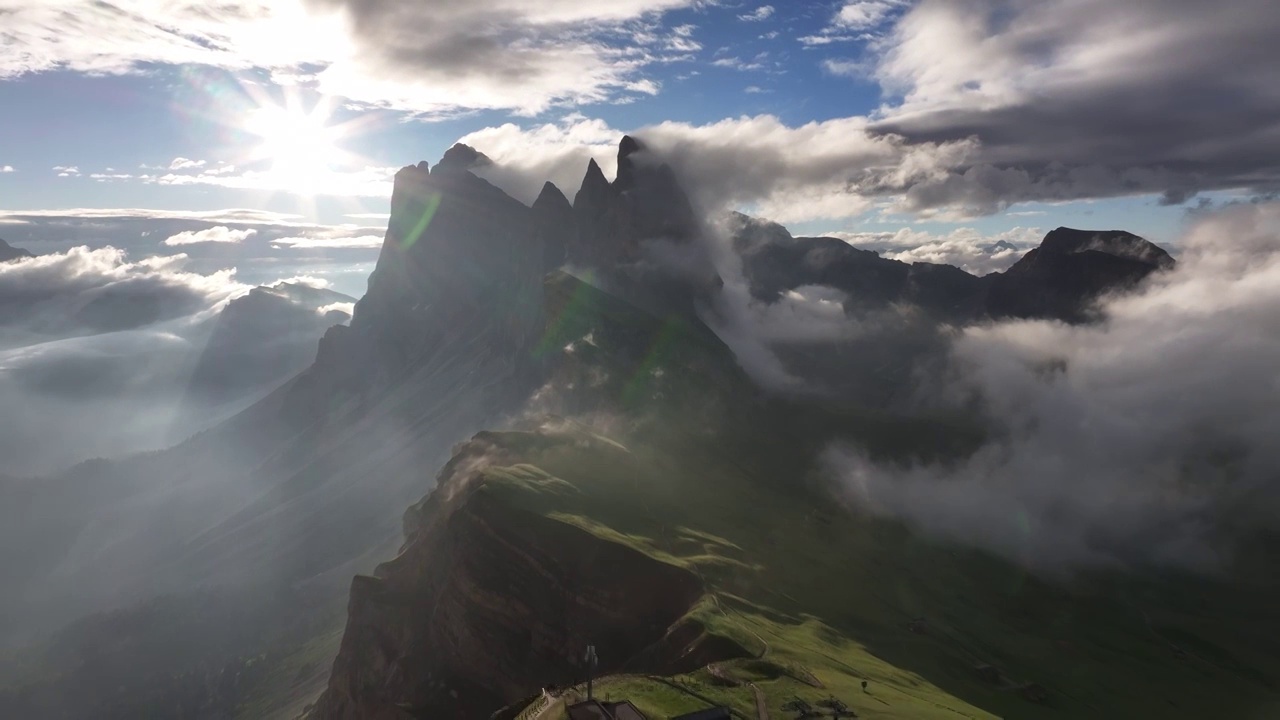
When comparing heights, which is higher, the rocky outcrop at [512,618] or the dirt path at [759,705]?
the dirt path at [759,705]

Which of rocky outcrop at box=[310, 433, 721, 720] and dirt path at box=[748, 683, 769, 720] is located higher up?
dirt path at box=[748, 683, 769, 720]

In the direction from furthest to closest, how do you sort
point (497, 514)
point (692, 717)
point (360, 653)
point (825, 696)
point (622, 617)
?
point (360, 653), point (497, 514), point (622, 617), point (825, 696), point (692, 717)

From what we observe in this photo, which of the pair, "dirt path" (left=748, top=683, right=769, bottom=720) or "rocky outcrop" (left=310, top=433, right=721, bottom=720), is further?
"rocky outcrop" (left=310, top=433, right=721, bottom=720)

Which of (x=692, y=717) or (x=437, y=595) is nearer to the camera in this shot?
(x=692, y=717)

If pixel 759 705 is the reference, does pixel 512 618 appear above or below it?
below

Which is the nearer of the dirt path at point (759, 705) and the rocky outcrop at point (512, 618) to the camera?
the dirt path at point (759, 705)

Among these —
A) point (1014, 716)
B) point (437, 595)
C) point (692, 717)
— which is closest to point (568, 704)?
point (692, 717)

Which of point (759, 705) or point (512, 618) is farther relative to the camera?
point (512, 618)

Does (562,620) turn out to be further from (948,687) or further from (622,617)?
(948,687)
